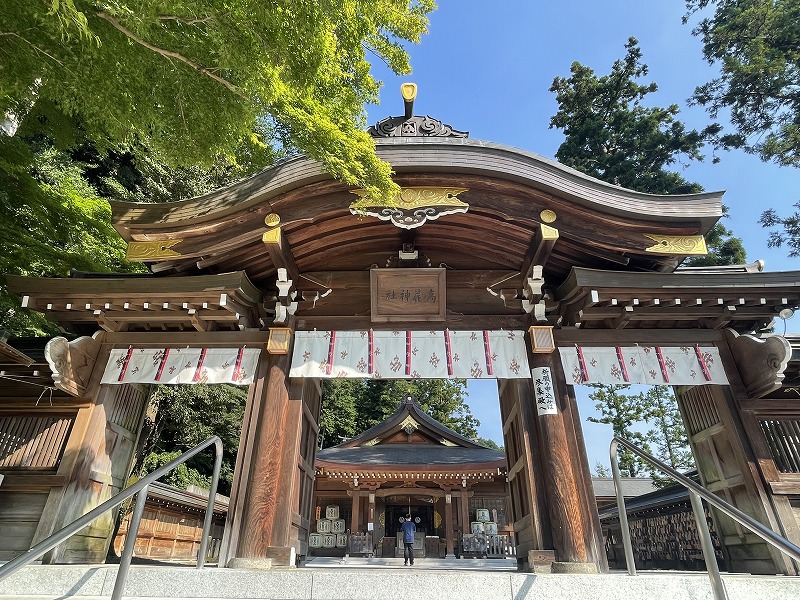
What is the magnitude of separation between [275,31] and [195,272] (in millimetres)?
3902

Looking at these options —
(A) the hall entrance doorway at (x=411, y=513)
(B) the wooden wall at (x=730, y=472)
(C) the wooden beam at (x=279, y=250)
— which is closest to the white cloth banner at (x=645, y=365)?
(B) the wooden wall at (x=730, y=472)

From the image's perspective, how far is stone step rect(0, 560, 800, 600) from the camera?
12.3ft

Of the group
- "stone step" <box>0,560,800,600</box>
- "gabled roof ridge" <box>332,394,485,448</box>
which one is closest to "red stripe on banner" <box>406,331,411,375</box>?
"stone step" <box>0,560,800,600</box>

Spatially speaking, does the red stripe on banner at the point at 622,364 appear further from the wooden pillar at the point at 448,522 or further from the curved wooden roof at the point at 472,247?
the wooden pillar at the point at 448,522

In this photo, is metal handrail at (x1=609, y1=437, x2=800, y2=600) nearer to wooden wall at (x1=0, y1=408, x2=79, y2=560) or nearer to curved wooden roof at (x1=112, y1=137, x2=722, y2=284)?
curved wooden roof at (x1=112, y1=137, x2=722, y2=284)

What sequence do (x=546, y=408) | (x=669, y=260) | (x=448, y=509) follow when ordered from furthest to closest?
(x=448, y=509) < (x=669, y=260) < (x=546, y=408)

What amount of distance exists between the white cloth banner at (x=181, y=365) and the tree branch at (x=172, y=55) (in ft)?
11.1

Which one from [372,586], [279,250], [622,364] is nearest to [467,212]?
[279,250]

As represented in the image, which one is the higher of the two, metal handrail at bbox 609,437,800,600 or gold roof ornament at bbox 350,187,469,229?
gold roof ornament at bbox 350,187,469,229

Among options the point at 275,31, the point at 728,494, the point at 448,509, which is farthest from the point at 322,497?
the point at 275,31

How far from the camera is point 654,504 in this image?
38.4 feet

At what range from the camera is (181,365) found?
621cm

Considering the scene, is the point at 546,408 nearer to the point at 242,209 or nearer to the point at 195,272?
the point at 242,209

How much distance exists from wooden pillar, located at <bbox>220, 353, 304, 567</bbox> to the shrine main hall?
24 mm
